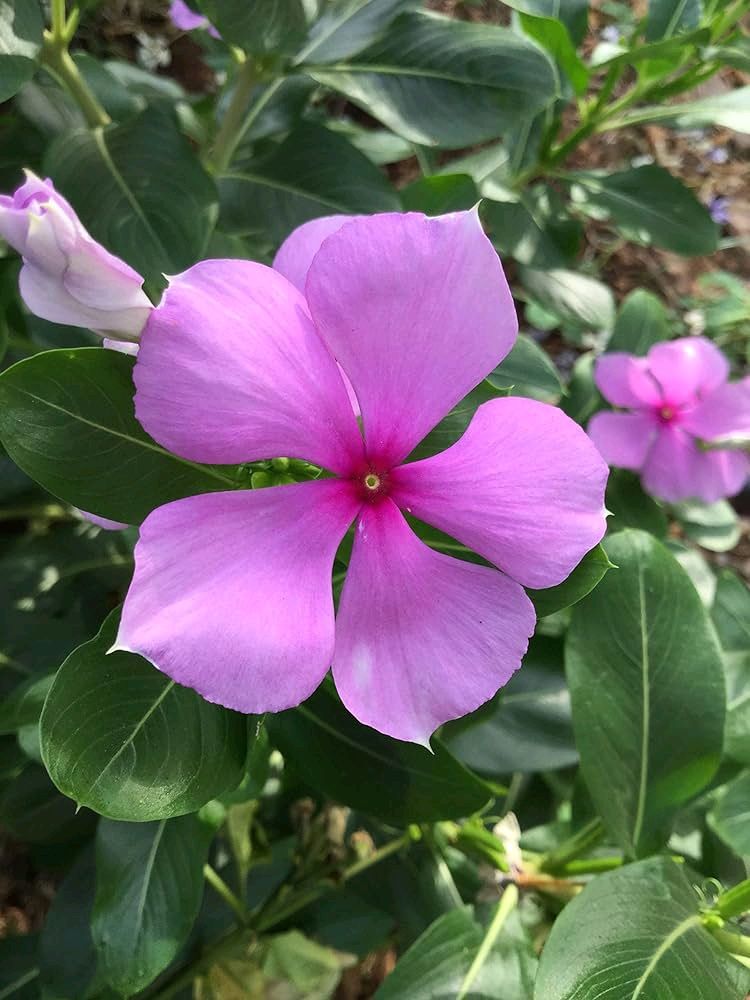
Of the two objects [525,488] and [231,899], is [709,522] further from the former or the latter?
[525,488]

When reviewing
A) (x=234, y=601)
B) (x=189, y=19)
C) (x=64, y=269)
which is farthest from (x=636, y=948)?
(x=189, y=19)

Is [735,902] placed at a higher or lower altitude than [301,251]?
lower

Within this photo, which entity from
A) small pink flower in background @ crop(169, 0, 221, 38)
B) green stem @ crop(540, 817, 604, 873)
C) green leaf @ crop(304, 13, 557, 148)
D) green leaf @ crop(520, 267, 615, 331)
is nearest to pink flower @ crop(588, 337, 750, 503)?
green leaf @ crop(520, 267, 615, 331)

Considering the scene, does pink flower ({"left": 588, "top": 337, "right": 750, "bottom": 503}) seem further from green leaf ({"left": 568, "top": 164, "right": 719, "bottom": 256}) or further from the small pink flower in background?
the small pink flower in background

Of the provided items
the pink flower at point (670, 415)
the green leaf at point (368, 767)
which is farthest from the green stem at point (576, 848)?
the pink flower at point (670, 415)

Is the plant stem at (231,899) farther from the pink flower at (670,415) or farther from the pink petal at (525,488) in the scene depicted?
the pink flower at (670,415)

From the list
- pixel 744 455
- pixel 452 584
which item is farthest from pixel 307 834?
pixel 744 455
